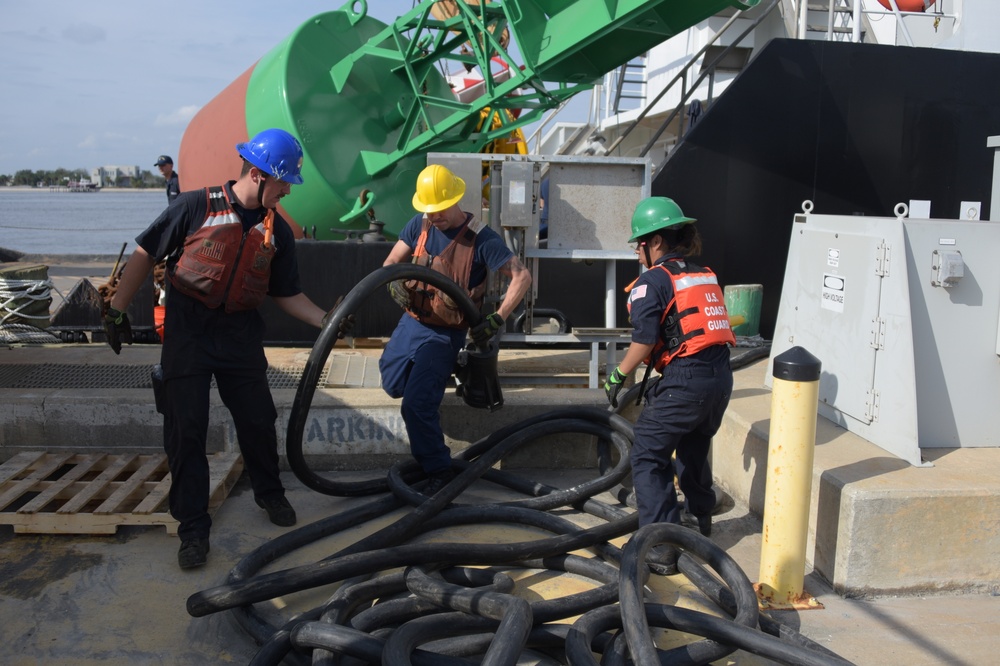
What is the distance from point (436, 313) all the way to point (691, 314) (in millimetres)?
1396

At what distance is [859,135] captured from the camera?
295 inches

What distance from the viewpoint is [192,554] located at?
368cm

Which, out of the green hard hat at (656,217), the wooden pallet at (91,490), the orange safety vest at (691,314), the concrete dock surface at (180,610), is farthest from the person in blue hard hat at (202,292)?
the orange safety vest at (691,314)

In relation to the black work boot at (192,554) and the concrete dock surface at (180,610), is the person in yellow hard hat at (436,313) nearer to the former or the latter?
the concrete dock surface at (180,610)

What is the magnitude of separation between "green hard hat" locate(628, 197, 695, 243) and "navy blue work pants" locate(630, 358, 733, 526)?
0.63 meters

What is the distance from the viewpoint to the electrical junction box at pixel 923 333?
3760 mm

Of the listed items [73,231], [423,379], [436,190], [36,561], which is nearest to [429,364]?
[423,379]

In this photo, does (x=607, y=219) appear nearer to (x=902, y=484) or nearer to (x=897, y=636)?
(x=902, y=484)

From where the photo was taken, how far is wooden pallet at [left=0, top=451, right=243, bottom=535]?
3945 mm

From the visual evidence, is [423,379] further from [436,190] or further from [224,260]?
[224,260]

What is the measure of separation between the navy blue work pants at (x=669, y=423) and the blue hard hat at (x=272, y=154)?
1.89 metres

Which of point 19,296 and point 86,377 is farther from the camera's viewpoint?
point 19,296

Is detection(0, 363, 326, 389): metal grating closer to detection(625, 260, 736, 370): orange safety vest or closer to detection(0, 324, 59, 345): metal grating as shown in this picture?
detection(0, 324, 59, 345): metal grating

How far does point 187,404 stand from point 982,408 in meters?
3.70
